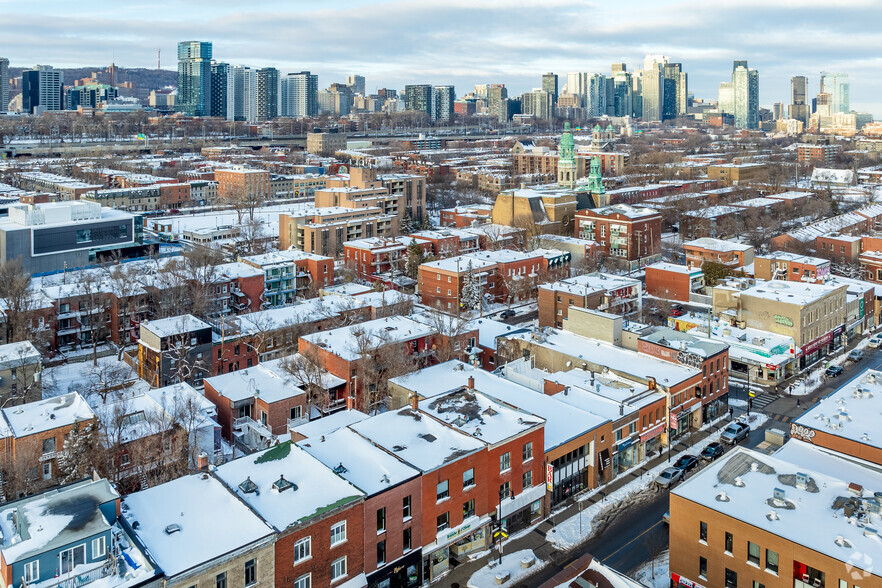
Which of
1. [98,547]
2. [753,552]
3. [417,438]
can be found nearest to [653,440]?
[753,552]

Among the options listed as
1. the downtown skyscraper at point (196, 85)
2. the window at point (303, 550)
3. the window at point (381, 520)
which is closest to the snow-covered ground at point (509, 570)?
the window at point (381, 520)

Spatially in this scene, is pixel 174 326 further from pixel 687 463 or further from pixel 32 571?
pixel 687 463

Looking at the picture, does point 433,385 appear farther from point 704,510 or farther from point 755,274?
point 755,274

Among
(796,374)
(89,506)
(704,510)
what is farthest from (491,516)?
(796,374)

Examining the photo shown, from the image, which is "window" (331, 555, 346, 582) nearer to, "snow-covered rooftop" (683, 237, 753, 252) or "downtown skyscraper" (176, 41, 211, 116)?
"snow-covered rooftop" (683, 237, 753, 252)

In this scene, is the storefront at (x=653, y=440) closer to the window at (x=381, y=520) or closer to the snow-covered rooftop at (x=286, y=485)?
the window at (x=381, y=520)
